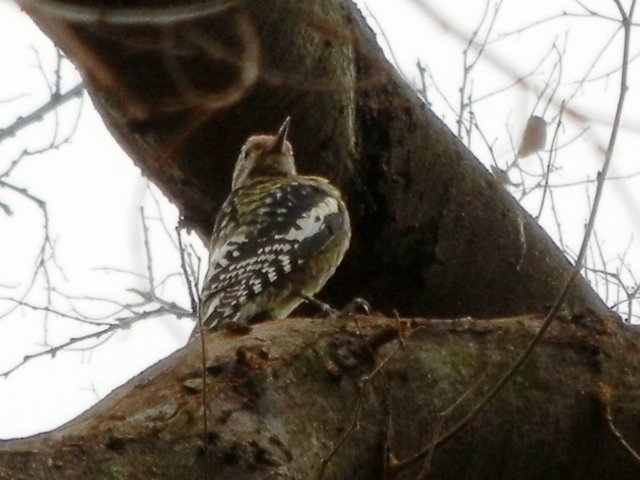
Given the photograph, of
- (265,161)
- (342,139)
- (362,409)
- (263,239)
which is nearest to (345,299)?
(263,239)

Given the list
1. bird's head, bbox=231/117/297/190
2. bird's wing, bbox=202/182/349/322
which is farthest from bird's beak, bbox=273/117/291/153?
bird's wing, bbox=202/182/349/322

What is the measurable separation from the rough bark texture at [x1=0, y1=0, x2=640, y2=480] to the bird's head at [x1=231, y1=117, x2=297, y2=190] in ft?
1.42

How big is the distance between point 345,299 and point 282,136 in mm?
804

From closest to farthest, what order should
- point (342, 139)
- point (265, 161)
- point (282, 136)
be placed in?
1. point (342, 139)
2. point (282, 136)
3. point (265, 161)

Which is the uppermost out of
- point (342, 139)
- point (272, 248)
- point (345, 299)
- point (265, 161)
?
point (265, 161)

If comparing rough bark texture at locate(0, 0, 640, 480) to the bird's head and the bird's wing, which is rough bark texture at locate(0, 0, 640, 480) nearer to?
the bird's wing

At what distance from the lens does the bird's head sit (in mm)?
4780

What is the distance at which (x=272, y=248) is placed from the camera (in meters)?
5.24

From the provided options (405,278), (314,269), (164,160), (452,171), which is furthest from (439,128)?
(314,269)

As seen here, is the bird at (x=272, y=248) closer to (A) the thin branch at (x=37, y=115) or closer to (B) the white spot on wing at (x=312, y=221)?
(B) the white spot on wing at (x=312, y=221)

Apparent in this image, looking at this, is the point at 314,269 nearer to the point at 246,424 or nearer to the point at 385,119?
the point at 385,119

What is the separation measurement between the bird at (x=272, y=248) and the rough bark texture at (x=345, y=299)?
0.21 m

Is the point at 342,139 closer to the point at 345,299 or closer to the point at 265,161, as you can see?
the point at 345,299

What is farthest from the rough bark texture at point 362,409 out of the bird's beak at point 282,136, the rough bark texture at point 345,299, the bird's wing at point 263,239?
the bird's wing at point 263,239
